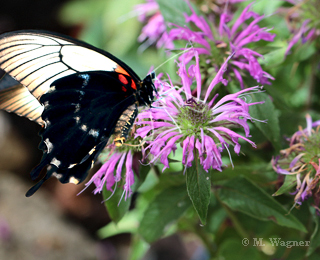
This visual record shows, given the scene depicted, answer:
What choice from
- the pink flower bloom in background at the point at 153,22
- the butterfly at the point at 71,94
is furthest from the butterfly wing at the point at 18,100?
the pink flower bloom in background at the point at 153,22

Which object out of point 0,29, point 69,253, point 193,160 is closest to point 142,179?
point 193,160

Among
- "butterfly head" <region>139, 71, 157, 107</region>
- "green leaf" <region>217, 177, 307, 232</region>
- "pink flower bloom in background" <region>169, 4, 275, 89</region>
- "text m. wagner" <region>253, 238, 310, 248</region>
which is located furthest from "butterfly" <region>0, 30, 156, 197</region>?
"text m. wagner" <region>253, 238, 310, 248</region>

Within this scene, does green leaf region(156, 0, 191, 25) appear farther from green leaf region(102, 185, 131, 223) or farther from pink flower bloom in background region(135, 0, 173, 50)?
green leaf region(102, 185, 131, 223)

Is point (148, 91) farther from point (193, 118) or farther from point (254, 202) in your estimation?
point (254, 202)

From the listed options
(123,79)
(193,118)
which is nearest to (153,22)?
(123,79)

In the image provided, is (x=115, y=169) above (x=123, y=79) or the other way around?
the other way around

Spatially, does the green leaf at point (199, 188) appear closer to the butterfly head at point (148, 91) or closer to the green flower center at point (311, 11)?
the butterfly head at point (148, 91)
